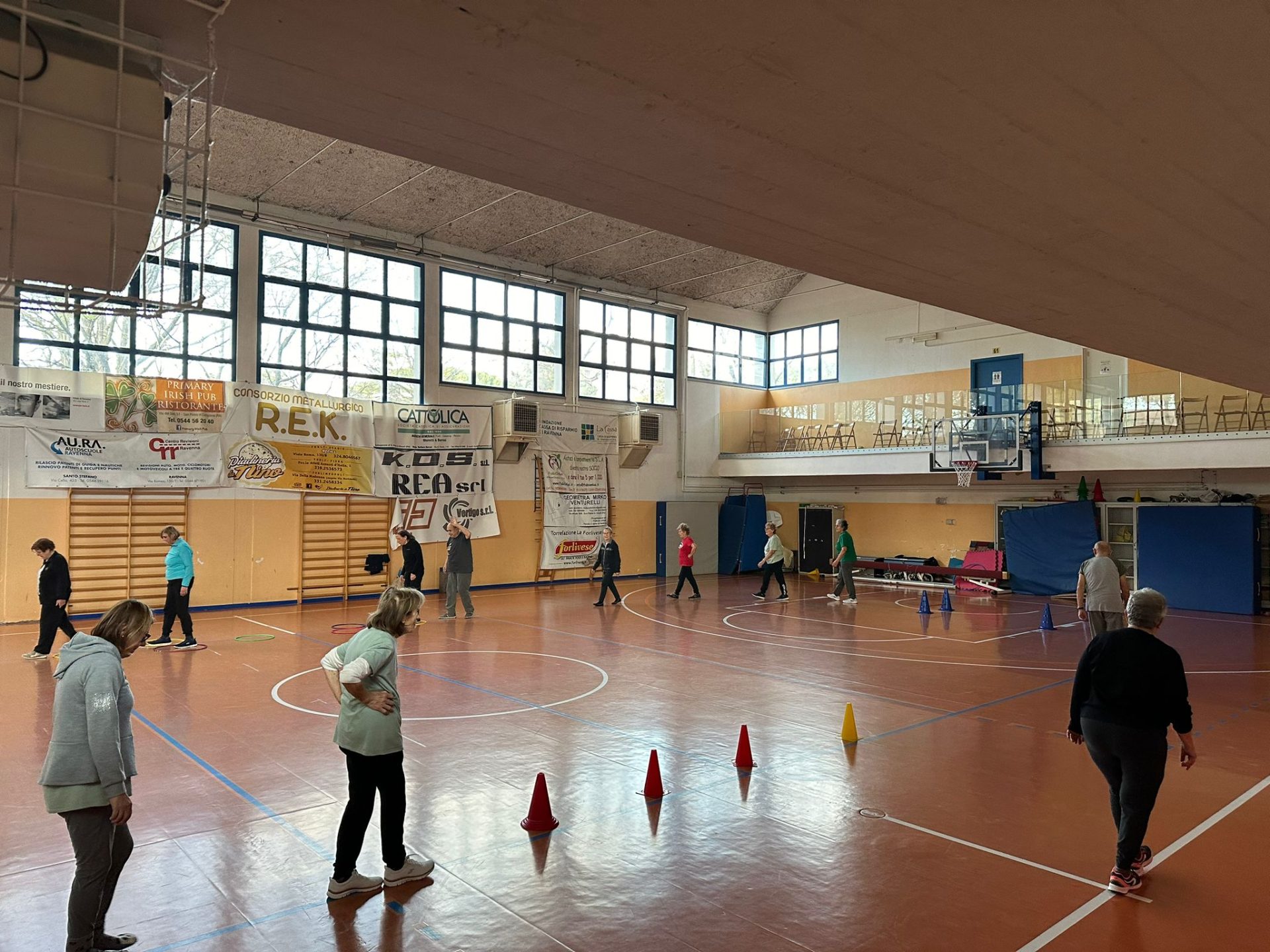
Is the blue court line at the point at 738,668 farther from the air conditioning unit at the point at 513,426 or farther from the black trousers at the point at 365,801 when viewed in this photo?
the air conditioning unit at the point at 513,426

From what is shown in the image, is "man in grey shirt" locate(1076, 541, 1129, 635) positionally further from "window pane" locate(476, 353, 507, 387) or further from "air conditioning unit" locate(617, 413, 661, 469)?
"window pane" locate(476, 353, 507, 387)

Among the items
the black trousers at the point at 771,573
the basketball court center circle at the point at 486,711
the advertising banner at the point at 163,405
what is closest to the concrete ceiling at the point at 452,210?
the advertising banner at the point at 163,405

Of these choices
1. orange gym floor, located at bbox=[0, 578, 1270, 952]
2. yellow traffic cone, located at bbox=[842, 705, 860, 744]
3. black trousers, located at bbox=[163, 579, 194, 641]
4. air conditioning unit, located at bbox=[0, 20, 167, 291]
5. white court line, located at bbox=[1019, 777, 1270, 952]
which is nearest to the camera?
air conditioning unit, located at bbox=[0, 20, 167, 291]

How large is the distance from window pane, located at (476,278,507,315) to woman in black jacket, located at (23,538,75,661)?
1177 centimetres

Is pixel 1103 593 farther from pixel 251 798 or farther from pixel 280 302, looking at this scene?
pixel 280 302

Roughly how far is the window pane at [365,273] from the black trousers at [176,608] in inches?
283

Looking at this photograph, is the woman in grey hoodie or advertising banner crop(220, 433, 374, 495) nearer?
the woman in grey hoodie

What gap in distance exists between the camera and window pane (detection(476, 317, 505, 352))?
20.8 m

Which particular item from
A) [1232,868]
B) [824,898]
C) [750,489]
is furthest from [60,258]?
[750,489]

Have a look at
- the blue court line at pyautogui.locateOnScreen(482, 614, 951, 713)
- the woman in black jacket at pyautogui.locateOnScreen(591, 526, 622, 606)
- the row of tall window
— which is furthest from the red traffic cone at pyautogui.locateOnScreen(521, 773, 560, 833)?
the woman in black jacket at pyautogui.locateOnScreen(591, 526, 622, 606)

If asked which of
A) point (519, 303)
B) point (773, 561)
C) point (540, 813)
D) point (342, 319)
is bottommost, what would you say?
point (540, 813)

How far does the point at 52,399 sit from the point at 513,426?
9152 millimetres

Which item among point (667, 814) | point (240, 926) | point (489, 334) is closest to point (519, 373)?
point (489, 334)

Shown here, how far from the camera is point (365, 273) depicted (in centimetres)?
1906
